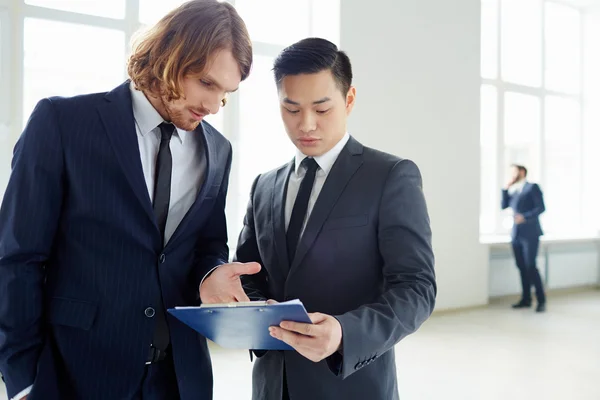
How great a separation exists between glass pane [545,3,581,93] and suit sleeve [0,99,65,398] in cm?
863

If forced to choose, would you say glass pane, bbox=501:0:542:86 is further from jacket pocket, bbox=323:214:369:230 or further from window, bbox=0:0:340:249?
jacket pocket, bbox=323:214:369:230

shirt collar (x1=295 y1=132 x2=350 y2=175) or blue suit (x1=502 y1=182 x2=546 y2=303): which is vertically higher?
shirt collar (x1=295 y1=132 x2=350 y2=175)

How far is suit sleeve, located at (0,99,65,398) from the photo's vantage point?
1.17m

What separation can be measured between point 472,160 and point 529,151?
2.32 m

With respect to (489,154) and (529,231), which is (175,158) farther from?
(489,154)

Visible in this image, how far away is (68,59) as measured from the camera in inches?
174

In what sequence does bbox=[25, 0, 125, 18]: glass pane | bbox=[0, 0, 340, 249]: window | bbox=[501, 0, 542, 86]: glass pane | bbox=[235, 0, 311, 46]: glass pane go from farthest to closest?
bbox=[501, 0, 542, 86]: glass pane < bbox=[235, 0, 311, 46]: glass pane < bbox=[25, 0, 125, 18]: glass pane < bbox=[0, 0, 340, 249]: window

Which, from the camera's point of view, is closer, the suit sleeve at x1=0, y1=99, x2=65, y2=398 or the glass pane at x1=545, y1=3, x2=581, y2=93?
the suit sleeve at x1=0, y1=99, x2=65, y2=398

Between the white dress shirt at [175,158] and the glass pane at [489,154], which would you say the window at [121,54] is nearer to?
the white dress shirt at [175,158]

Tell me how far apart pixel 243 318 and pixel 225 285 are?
28 centimetres

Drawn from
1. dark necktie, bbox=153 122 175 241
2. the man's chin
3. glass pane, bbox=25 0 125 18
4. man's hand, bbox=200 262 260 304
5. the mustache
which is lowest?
man's hand, bbox=200 262 260 304

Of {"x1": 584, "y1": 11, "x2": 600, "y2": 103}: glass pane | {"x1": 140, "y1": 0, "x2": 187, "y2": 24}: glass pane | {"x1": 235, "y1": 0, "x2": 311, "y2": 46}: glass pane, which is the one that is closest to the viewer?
{"x1": 140, "y1": 0, "x2": 187, "y2": 24}: glass pane

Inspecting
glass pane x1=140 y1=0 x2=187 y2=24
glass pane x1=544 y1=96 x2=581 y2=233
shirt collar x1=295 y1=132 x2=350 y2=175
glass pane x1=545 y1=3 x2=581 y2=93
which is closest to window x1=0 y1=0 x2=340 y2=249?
glass pane x1=140 y1=0 x2=187 y2=24

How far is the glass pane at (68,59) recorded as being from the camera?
4.25m
